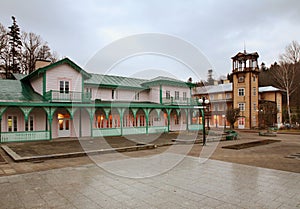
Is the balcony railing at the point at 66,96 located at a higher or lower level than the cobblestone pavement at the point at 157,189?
higher

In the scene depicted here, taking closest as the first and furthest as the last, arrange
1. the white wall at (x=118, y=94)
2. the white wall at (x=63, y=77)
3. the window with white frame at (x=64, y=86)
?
the white wall at (x=63, y=77)
the window with white frame at (x=64, y=86)
the white wall at (x=118, y=94)

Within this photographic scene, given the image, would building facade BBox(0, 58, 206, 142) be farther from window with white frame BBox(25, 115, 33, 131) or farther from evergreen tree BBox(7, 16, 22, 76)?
evergreen tree BBox(7, 16, 22, 76)

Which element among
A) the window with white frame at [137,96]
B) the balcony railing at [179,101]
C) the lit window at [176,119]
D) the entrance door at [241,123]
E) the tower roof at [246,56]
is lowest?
the entrance door at [241,123]

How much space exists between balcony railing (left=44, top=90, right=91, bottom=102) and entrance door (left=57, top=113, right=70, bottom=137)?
1.80 m

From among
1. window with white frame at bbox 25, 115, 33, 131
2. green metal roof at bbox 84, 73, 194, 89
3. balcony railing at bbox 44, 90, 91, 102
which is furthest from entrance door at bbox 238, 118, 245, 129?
window with white frame at bbox 25, 115, 33, 131

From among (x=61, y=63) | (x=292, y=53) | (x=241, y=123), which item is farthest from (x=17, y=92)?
(x=292, y=53)

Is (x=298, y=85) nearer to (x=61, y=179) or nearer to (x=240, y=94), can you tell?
(x=240, y=94)

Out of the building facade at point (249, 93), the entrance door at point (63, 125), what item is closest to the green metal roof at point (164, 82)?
the entrance door at point (63, 125)

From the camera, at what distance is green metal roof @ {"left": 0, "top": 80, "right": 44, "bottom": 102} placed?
17133 millimetres

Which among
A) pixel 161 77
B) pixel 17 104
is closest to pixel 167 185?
pixel 17 104

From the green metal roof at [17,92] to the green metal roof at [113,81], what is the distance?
5237 mm

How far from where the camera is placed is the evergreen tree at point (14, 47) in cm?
3403

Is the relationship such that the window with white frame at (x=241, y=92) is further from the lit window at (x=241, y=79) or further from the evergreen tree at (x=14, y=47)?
the evergreen tree at (x=14, y=47)

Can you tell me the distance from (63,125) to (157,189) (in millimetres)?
16095
